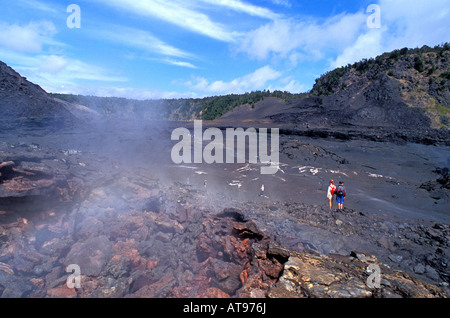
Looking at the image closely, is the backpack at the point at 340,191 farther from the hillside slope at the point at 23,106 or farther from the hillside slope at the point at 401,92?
the hillside slope at the point at 23,106

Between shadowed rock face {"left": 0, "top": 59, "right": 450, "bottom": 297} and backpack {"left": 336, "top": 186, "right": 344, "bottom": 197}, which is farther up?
backpack {"left": 336, "top": 186, "right": 344, "bottom": 197}

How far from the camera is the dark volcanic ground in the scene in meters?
4.87

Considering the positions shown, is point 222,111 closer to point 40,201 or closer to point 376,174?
point 376,174

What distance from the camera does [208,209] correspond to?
26.3 ft

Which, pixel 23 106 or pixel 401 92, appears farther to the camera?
pixel 401 92

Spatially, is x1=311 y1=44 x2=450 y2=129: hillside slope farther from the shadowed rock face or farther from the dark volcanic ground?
the shadowed rock face

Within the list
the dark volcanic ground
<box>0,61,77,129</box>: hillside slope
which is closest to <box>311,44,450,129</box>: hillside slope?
the dark volcanic ground

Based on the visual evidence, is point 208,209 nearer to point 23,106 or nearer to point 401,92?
point 23,106

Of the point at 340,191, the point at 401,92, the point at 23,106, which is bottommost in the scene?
the point at 340,191

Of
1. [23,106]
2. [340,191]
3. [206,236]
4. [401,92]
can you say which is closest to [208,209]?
[206,236]

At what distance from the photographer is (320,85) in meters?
36.7

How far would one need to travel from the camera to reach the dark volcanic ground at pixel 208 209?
192 inches

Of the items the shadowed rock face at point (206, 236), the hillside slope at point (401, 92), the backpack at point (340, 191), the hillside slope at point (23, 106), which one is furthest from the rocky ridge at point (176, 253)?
the hillside slope at point (401, 92)
